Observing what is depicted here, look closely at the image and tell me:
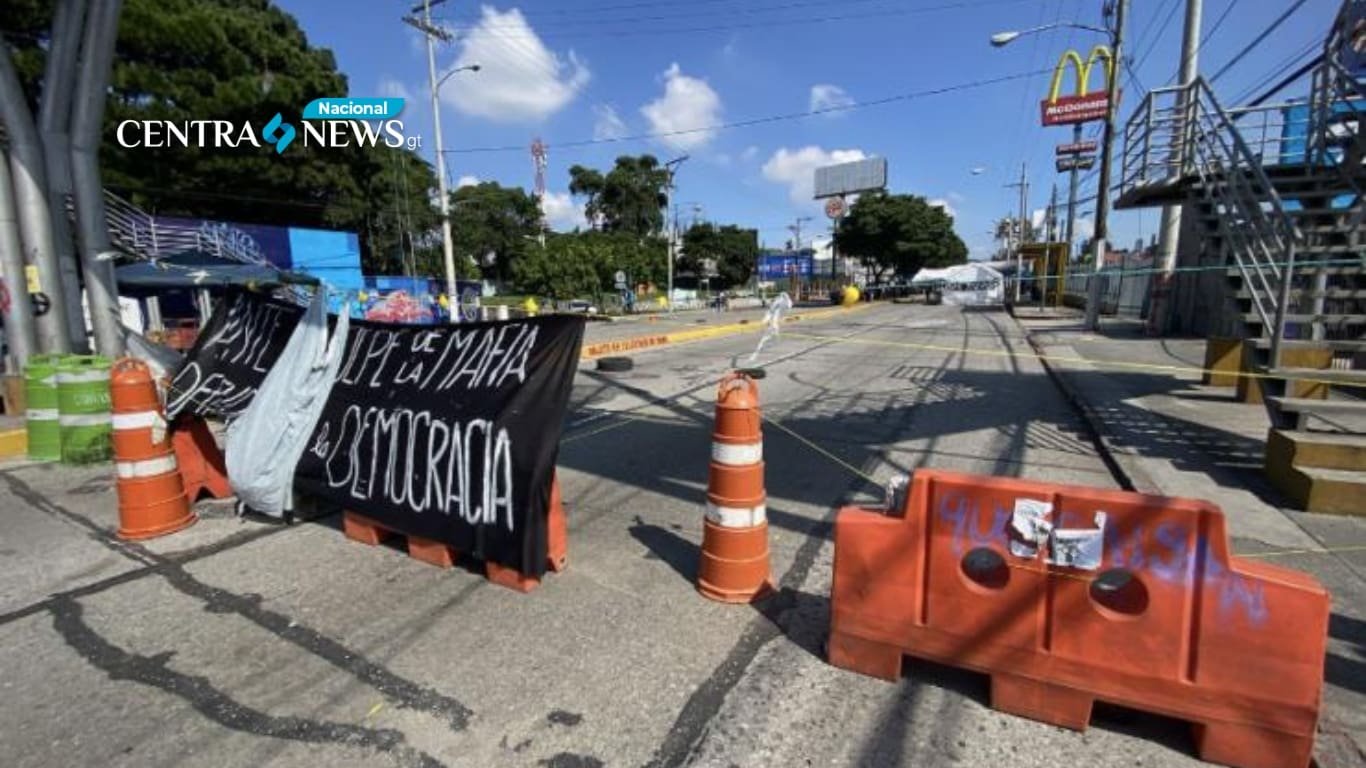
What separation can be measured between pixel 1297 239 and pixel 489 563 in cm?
798

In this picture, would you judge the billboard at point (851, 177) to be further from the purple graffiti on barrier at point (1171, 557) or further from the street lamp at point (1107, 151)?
the purple graffiti on barrier at point (1171, 557)

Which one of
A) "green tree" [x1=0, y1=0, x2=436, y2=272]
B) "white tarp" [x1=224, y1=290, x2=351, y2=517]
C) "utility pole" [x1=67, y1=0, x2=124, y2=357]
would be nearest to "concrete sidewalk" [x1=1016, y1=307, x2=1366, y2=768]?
"white tarp" [x1=224, y1=290, x2=351, y2=517]

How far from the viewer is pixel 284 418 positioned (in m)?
4.61

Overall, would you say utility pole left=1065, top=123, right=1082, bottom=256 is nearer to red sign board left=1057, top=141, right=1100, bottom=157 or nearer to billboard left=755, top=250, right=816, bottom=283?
red sign board left=1057, top=141, right=1100, bottom=157

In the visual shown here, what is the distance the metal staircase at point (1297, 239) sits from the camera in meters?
5.94

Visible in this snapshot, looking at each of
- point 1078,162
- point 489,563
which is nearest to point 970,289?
point 1078,162

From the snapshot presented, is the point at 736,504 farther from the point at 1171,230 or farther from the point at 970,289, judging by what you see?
the point at 970,289

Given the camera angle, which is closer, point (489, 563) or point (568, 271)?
point (489, 563)

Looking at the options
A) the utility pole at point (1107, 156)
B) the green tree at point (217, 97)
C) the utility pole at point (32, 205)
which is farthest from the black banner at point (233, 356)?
the green tree at point (217, 97)

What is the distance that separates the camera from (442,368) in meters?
4.25

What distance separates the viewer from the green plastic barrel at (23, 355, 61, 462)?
679 centimetres

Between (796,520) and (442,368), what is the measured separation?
9.03 feet

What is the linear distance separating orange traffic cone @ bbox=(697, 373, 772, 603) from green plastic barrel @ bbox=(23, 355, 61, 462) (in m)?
7.24

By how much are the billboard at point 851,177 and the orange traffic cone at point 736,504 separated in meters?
89.0
